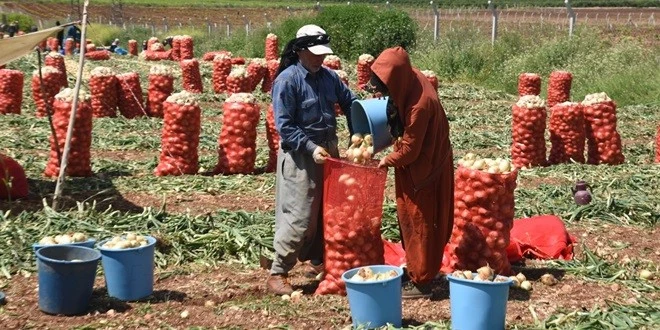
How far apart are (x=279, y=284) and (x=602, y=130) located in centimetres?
660

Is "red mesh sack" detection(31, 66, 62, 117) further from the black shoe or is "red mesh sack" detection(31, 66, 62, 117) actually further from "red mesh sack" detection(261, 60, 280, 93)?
the black shoe

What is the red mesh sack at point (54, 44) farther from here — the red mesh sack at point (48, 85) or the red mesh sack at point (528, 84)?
the red mesh sack at point (528, 84)

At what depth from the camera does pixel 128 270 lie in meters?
6.68

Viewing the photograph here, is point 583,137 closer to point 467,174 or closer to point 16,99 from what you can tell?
point 467,174

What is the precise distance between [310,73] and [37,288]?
242cm

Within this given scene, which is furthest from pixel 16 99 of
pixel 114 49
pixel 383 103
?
pixel 114 49

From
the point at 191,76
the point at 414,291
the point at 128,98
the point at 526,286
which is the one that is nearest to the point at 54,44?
the point at 191,76

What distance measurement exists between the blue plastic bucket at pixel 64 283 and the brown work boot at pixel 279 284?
119 cm

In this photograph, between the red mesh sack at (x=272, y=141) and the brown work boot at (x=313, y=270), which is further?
the red mesh sack at (x=272, y=141)

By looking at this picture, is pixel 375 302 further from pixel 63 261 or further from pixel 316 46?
pixel 63 261

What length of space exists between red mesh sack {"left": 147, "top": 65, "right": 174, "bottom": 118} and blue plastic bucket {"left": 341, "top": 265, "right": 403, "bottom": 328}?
1134 cm

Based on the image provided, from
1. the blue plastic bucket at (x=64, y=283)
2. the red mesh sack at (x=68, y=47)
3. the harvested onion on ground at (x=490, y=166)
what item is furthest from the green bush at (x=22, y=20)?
the harvested onion on ground at (x=490, y=166)

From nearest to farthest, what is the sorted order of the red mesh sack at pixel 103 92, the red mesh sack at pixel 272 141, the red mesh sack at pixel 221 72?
the red mesh sack at pixel 272 141 < the red mesh sack at pixel 103 92 < the red mesh sack at pixel 221 72

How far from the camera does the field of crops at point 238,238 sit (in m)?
6.38
